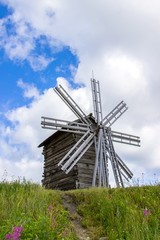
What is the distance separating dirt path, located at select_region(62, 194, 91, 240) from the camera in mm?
8250

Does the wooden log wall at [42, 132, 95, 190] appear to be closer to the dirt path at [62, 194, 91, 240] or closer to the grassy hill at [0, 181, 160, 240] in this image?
the dirt path at [62, 194, 91, 240]

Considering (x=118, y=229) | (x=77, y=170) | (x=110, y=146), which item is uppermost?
(x=110, y=146)

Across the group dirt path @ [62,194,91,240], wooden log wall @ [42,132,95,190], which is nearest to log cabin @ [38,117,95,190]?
wooden log wall @ [42,132,95,190]

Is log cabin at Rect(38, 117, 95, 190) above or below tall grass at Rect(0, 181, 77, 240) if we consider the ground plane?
above

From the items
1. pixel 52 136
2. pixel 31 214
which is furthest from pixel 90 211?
pixel 52 136

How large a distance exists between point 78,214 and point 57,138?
12.6 meters

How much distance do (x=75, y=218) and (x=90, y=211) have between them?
21.9 inches

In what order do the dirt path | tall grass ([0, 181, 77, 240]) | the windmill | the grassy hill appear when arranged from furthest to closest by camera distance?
the windmill, the dirt path, the grassy hill, tall grass ([0, 181, 77, 240])

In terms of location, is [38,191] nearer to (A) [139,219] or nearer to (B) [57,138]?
(A) [139,219]

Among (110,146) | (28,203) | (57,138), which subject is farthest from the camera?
(57,138)

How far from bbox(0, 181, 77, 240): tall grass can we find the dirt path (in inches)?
9.4

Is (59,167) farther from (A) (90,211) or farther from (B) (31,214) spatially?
(B) (31,214)

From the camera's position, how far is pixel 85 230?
341 inches

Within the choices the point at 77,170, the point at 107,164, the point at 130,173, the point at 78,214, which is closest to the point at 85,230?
the point at 78,214
